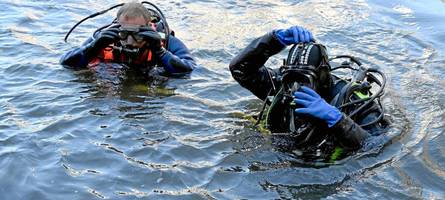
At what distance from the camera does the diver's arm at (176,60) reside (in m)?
6.41

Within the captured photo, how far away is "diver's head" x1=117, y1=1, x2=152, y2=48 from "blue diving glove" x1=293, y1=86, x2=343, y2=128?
218cm

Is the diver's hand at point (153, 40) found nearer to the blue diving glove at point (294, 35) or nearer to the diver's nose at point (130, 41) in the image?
the diver's nose at point (130, 41)

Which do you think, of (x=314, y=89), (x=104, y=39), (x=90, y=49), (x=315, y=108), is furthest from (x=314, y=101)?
(x=90, y=49)

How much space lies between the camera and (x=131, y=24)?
19.6 feet

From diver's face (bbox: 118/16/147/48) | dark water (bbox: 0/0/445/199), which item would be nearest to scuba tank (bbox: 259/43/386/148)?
dark water (bbox: 0/0/445/199)

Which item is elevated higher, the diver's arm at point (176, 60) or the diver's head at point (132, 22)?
the diver's head at point (132, 22)

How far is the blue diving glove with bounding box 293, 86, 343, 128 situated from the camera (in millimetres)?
4262

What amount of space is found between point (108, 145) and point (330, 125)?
1684 mm

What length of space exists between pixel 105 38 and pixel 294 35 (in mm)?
2118

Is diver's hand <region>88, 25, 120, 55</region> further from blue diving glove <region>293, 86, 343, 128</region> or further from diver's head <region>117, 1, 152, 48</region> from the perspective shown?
blue diving glove <region>293, 86, 343, 128</region>

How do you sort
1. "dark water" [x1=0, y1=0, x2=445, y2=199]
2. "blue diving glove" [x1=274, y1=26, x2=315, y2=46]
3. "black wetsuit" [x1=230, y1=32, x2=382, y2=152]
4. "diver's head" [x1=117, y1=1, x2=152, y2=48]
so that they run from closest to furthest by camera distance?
"dark water" [x1=0, y1=0, x2=445, y2=199] → "black wetsuit" [x1=230, y1=32, x2=382, y2=152] → "blue diving glove" [x1=274, y1=26, x2=315, y2=46] → "diver's head" [x1=117, y1=1, x2=152, y2=48]

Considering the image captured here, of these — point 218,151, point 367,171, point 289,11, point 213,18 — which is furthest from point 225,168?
point 289,11

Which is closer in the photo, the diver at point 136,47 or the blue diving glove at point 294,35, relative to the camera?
the blue diving glove at point 294,35

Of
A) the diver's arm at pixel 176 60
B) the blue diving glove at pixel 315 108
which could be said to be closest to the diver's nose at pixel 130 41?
the diver's arm at pixel 176 60
